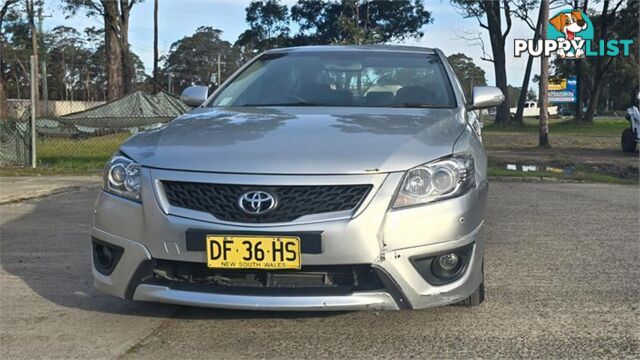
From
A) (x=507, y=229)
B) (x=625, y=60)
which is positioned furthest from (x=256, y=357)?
(x=625, y=60)

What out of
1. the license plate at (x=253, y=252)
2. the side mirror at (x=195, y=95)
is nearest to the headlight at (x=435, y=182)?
the license plate at (x=253, y=252)

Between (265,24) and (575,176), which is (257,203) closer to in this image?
(575,176)

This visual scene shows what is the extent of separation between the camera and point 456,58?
269 ft

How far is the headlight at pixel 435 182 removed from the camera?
306cm

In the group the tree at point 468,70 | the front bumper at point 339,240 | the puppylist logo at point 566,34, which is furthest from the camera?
the tree at point 468,70

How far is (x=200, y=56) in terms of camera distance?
91.2 m

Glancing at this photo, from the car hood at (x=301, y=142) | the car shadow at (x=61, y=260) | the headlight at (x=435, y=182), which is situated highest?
the car hood at (x=301, y=142)

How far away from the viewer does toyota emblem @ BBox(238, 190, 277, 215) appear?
299cm

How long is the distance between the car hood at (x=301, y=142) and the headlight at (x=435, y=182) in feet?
0.17

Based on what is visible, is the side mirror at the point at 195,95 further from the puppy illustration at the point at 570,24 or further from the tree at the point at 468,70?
the tree at the point at 468,70

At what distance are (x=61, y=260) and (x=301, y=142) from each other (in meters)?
2.77

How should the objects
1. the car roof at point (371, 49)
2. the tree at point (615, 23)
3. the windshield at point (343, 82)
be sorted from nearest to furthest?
the windshield at point (343, 82), the car roof at point (371, 49), the tree at point (615, 23)

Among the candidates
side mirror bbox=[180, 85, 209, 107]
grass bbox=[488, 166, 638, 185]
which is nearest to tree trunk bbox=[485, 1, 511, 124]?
grass bbox=[488, 166, 638, 185]

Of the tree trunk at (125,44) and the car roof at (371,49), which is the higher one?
the tree trunk at (125,44)
